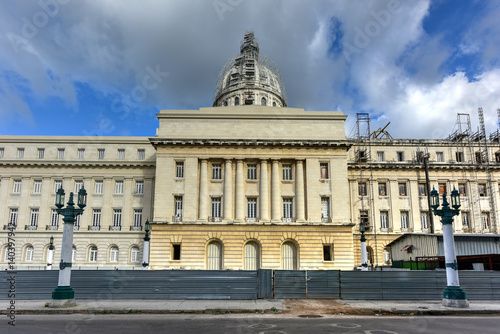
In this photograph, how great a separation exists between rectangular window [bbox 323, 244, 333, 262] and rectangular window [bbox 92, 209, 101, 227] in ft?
94.0

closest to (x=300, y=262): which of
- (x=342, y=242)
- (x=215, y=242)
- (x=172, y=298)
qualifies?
(x=342, y=242)

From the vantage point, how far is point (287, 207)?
4003cm

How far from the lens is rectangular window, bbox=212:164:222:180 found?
40.7 meters

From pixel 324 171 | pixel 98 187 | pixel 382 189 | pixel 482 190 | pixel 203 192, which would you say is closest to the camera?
pixel 203 192

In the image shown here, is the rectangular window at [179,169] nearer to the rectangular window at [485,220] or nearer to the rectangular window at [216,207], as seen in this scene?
the rectangular window at [216,207]

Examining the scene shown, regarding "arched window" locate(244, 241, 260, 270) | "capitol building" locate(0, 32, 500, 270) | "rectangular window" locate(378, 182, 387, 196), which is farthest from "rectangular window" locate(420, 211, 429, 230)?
"arched window" locate(244, 241, 260, 270)

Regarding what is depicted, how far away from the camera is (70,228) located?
1902cm

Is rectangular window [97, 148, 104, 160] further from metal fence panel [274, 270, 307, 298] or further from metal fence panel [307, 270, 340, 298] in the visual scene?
metal fence panel [307, 270, 340, 298]

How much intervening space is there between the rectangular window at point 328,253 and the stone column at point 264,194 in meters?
6.64

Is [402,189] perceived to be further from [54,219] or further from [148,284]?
[54,219]

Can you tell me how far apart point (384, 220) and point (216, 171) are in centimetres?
A: 2370

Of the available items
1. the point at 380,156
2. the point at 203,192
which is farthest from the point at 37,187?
the point at 380,156

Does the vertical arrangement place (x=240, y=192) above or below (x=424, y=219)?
above

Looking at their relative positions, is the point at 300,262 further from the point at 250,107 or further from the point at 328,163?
the point at 250,107
